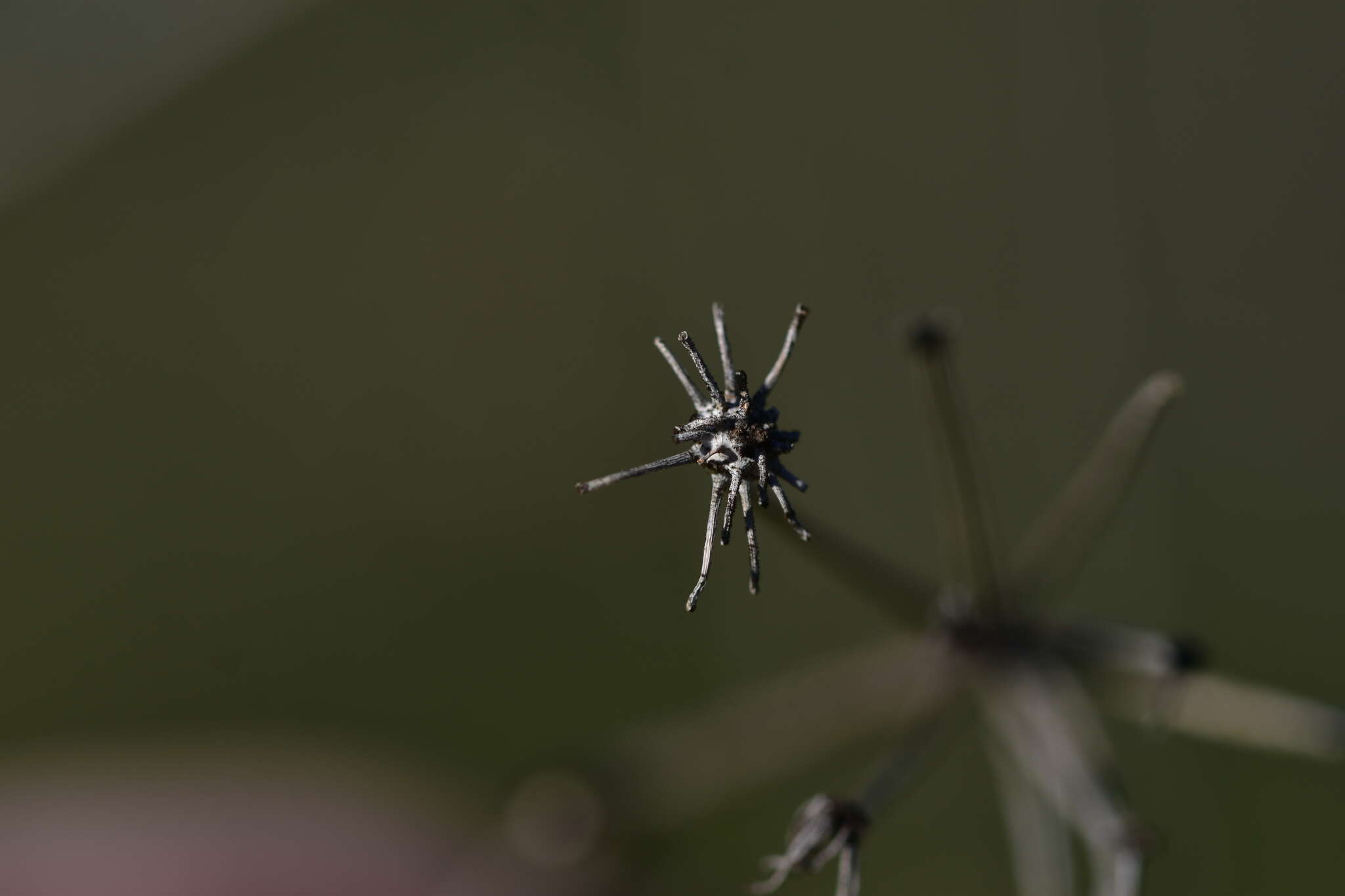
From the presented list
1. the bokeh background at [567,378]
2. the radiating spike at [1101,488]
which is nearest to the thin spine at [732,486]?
the radiating spike at [1101,488]

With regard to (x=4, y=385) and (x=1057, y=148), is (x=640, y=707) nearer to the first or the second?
Result: (x=1057, y=148)

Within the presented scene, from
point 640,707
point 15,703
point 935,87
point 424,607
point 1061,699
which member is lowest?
point 1061,699

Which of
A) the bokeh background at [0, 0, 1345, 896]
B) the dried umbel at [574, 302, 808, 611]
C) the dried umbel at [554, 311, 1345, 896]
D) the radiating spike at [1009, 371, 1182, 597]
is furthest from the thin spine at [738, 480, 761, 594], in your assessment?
the bokeh background at [0, 0, 1345, 896]

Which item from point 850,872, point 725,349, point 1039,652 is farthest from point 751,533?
point 1039,652

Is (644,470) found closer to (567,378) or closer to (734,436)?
(734,436)

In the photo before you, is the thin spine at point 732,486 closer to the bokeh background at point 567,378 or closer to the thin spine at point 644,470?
the thin spine at point 644,470

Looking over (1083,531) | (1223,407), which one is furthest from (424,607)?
(1223,407)
